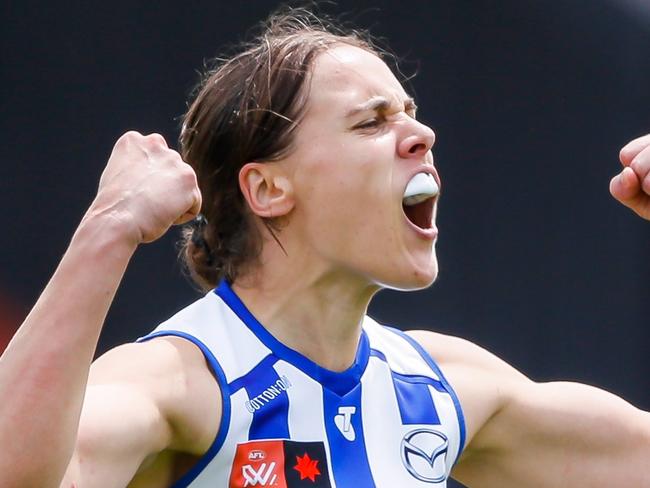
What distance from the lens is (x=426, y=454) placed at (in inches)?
107

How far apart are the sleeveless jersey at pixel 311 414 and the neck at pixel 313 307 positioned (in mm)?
32

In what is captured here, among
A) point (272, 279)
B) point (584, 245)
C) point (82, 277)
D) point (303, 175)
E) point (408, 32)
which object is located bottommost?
point (82, 277)

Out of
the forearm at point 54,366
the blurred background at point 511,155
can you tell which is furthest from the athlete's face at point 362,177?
the blurred background at point 511,155

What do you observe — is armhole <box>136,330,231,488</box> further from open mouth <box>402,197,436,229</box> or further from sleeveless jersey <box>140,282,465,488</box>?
open mouth <box>402,197,436,229</box>

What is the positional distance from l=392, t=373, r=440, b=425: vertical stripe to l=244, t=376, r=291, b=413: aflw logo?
272 mm

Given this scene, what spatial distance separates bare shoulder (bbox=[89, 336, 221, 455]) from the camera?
93.1 inches

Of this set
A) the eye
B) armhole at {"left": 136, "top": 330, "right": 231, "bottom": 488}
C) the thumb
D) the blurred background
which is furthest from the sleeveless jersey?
the blurred background

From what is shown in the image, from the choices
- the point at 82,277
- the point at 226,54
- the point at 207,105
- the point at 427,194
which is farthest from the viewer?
the point at 226,54

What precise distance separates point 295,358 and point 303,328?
0.26ft

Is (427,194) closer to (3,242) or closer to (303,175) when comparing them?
(303,175)

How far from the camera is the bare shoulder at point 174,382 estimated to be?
2.37 m

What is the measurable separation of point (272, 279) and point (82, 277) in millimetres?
741

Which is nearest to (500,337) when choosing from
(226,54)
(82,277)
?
(226,54)

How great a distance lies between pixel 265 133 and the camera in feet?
9.02
